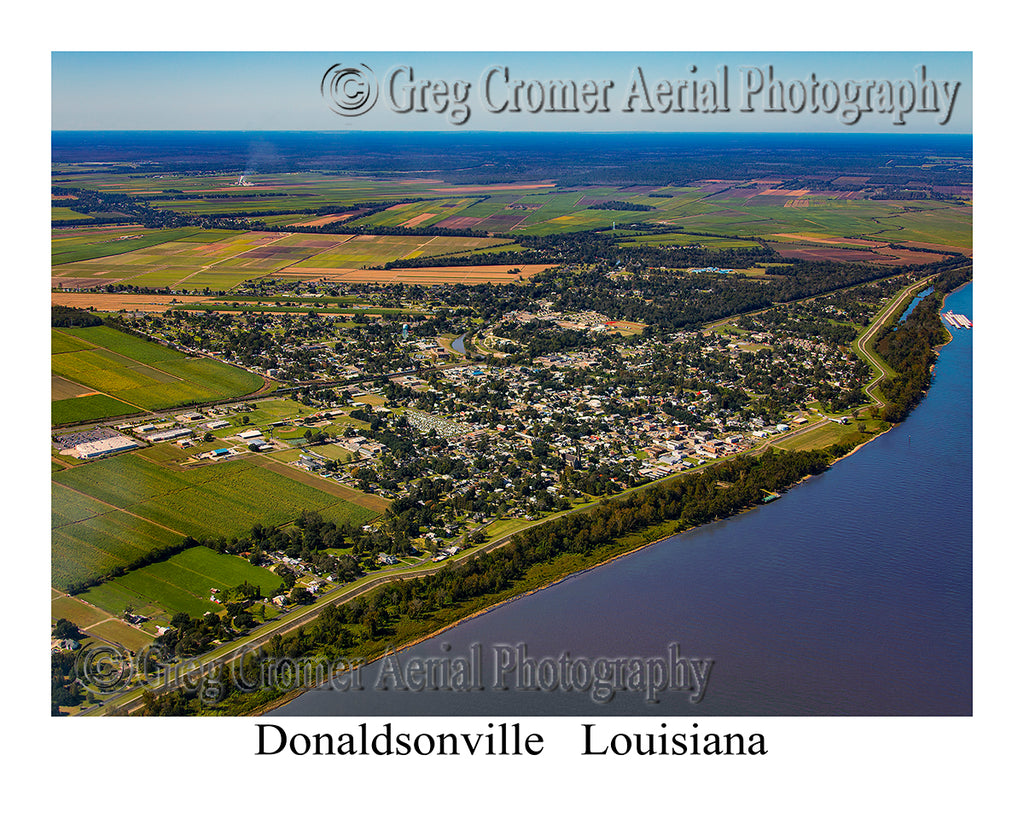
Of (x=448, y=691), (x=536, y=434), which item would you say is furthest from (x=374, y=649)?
(x=536, y=434)

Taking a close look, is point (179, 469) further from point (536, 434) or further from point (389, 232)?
point (389, 232)

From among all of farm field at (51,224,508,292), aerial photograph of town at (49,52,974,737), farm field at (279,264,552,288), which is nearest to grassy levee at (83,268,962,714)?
aerial photograph of town at (49,52,974,737)

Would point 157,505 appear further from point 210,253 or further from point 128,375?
point 210,253

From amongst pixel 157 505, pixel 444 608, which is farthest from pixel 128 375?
pixel 444 608

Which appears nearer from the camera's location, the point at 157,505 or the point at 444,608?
the point at 444,608

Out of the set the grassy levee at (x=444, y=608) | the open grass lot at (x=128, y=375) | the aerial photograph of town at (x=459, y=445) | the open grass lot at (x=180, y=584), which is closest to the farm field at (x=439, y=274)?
the aerial photograph of town at (x=459, y=445)

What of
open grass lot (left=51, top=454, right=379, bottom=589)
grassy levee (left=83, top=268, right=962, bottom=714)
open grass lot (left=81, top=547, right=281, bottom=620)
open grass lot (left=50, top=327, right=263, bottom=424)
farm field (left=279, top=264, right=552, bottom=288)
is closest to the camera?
grassy levee (left=83, top=268, right=962, bottom=714)

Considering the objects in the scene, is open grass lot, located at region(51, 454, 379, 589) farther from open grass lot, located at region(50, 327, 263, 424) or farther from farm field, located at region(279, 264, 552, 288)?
farm field, located at region(279, 264, 552, 288)
